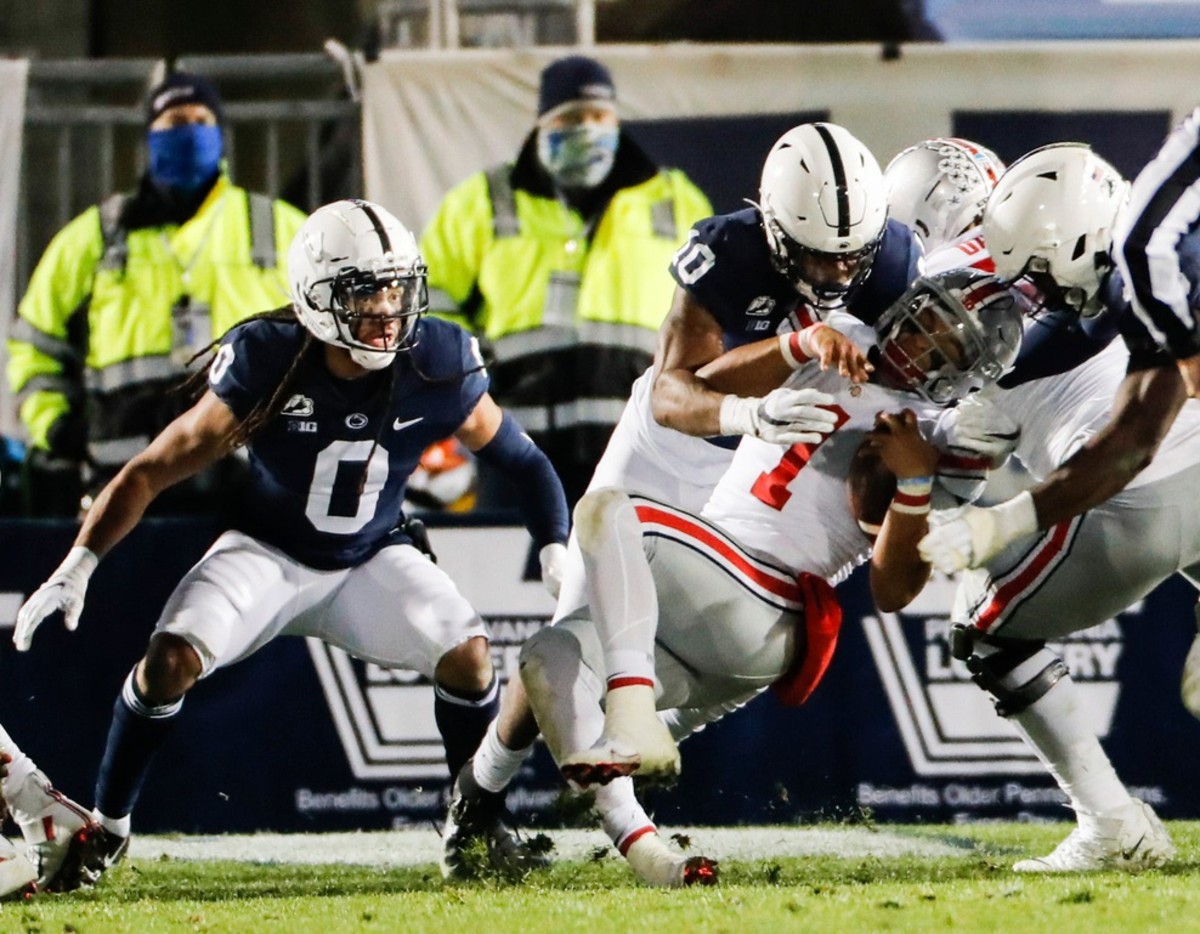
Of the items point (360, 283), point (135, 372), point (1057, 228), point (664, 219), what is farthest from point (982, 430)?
point (135, 372)

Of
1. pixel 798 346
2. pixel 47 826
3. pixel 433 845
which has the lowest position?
pixel 433 845

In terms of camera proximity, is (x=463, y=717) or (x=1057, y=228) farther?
(x=463, y=717)

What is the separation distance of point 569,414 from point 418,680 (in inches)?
38.6

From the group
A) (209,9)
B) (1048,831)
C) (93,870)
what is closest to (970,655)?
(1048,831)

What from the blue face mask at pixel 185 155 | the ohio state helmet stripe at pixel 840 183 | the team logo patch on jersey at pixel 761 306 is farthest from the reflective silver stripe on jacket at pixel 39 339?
the ohio state helmet stripe at pixel 840 183

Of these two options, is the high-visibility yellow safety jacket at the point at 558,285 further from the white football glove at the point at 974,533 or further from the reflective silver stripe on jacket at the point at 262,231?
the white football glove at the point at 974,533

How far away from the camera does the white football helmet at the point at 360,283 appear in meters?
5.56

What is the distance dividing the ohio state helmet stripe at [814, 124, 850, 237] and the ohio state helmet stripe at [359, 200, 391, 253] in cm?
116

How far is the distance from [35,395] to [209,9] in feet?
11.0

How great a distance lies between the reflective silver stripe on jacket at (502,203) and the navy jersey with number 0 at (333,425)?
133 cm

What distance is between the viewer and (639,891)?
16.2 ft

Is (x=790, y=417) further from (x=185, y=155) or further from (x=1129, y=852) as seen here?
(x=185, y=155)

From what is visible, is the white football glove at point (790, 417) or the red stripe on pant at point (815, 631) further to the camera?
the red stripe on pant at point (815, 631)

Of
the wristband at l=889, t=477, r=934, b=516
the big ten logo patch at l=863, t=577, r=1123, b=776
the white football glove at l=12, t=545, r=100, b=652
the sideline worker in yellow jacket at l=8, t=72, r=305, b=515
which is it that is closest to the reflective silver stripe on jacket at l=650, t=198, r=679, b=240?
the sideline worker in yellow jacket at l=8, t=72, r=305, b=515
